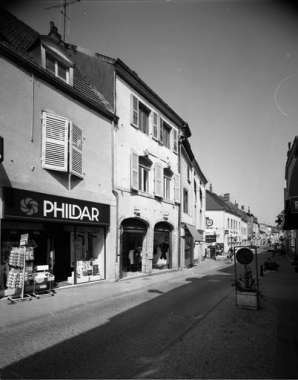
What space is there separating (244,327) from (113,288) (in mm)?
6382

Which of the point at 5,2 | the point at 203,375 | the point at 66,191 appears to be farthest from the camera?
the point at 66,191

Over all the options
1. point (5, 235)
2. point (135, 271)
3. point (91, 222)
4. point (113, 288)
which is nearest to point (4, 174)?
point (5, 235)

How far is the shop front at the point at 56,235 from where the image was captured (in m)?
9.71

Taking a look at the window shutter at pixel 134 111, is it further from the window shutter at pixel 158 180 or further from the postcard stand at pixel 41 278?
the postcard stand at pixel 41 278

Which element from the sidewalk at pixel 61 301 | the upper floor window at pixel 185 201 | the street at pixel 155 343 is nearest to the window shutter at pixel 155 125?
the upper floor window at pixel 185 201

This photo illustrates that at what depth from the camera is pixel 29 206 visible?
1006cm

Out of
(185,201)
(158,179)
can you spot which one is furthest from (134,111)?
(185,201)

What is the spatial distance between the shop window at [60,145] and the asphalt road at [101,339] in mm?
5207

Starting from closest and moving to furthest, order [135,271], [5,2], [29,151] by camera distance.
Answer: [5,2] < [29,151] < [135,271]

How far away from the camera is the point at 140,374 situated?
4.41 meters

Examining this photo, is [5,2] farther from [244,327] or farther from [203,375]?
[244,327]

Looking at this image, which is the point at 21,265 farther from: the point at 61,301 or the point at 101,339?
the point at 101,339

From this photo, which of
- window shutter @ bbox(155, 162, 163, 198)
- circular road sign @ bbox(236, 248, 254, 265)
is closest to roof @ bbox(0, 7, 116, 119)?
window shutter @ bbox(155, 162, 163, 198)

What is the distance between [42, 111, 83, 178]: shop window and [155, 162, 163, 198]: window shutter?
685cm
